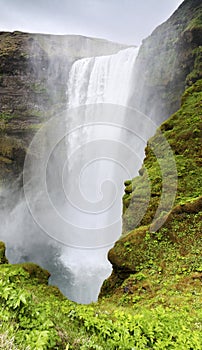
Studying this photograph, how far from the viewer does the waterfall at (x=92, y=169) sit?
15.1 metres

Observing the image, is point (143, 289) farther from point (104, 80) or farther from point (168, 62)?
point (104, 80)

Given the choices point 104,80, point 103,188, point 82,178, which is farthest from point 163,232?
point 104,80

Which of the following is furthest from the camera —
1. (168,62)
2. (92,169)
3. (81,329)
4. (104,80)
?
(104,80)

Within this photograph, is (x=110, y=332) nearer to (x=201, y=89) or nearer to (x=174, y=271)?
(x=174, y=271)

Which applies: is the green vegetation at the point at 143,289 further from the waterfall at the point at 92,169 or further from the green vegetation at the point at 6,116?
the green vegetation at the point at 6,116

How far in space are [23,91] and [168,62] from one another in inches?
688

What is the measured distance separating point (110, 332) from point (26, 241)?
2238 cm

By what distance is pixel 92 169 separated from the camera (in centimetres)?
2278

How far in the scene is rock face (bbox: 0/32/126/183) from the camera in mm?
27112

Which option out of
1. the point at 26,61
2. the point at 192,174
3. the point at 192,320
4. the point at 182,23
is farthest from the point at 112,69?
the point at 192,320

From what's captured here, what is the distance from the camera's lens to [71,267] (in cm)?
1648

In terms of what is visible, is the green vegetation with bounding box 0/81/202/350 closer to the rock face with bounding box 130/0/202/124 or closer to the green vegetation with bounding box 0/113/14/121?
the rock face with bounding box 130/0/202/124

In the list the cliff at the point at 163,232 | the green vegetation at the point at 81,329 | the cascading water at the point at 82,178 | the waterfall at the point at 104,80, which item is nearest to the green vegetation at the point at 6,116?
the cascading water at the point at 82,178

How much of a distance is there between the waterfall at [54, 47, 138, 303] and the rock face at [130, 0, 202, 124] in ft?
5.82
